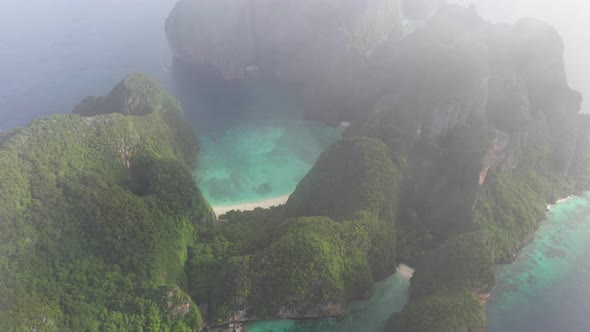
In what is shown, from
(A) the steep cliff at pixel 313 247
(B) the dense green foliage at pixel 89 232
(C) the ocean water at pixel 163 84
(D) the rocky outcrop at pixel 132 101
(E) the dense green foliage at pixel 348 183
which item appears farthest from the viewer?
(C) the ocean water at pixel 163 84

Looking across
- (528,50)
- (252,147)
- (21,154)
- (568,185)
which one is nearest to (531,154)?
(568,185)

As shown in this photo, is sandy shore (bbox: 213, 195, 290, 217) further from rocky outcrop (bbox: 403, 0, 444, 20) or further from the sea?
rocky outcrop (bbox: 403, 0, 444, 20)

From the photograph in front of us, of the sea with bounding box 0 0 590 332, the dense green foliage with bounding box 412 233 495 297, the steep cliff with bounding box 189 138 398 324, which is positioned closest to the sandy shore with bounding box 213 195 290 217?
the sea with bounding box 0 0 590 332

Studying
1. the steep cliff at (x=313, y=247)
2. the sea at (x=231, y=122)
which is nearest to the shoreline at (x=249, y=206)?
the sea at (x=231, y=122)

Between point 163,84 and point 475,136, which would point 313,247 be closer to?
point 475,136

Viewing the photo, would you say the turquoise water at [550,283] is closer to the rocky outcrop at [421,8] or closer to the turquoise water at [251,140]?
the turquoise water at [251,140]

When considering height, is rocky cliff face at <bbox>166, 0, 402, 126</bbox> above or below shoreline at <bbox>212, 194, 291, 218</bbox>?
above
